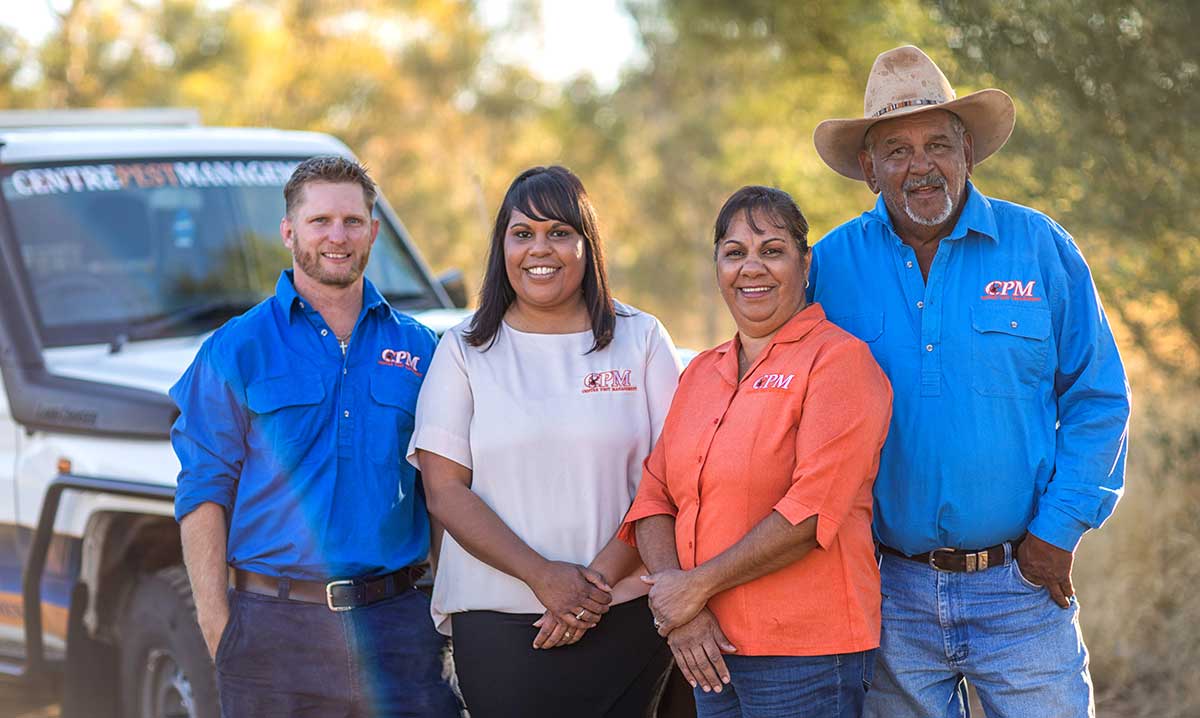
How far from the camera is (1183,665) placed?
602cm

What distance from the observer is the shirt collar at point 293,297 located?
12.5ft

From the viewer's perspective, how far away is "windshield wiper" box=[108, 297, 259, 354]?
17.9ft

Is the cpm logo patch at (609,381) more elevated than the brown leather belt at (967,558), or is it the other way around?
the cpm logo patch at (609,381)

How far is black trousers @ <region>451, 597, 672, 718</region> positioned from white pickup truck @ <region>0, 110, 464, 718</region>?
53.0 inches

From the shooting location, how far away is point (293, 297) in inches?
150

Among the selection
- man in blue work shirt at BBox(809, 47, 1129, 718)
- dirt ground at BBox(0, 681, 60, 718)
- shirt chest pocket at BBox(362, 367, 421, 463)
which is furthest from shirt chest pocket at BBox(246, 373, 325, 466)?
dirt ground at BBox(0, 681, 60, 718)

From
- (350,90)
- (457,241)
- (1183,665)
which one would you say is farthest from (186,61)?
(1183,665)

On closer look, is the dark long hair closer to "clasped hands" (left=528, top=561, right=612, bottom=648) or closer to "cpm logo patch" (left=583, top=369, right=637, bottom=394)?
"cpm logo patch" (left=583, top=369, right=637, bottom=394)

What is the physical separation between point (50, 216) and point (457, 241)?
19765 millimetres

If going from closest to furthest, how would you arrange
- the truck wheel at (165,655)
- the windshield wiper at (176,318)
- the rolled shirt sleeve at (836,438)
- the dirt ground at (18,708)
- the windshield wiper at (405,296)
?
the rolled shirt sleeve at (836,438)
the truck wheel at (165,655)
the windshield wiper at (176,318)
the windshield wiper at (405,296)
the dirt ground at (18,708)

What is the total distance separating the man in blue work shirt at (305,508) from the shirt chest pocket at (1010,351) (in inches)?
58.3

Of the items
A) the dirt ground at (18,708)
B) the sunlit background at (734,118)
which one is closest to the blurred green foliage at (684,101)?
the sunlit background at (734,118)

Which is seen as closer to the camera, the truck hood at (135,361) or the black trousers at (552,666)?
the black trousers at (552,666)

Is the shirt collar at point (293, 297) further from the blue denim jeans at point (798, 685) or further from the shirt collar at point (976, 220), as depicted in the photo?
the shirt collar at point (976, 220)
